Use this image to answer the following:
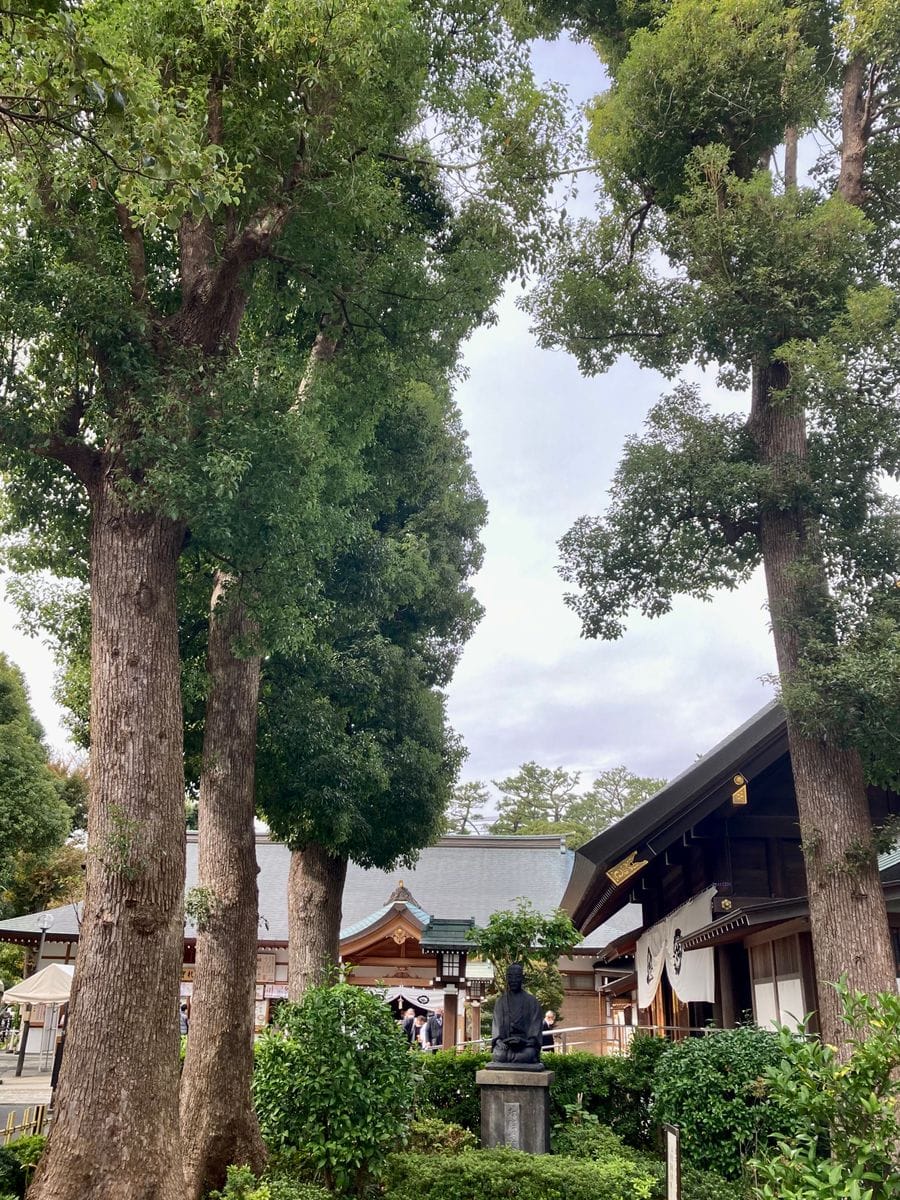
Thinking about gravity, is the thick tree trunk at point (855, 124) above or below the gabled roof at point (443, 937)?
above

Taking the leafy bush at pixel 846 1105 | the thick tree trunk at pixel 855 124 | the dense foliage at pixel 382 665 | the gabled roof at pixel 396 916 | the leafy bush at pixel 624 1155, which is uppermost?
the thick tree trunk at pixel 855 124

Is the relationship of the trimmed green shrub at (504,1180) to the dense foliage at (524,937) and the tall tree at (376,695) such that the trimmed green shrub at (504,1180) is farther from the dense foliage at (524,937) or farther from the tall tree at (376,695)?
the tall tree at (376,695)

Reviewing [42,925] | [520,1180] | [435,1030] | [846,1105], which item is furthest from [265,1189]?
[42,925]

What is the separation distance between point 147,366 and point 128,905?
3.81m

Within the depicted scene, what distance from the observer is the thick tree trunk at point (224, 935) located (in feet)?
21.9

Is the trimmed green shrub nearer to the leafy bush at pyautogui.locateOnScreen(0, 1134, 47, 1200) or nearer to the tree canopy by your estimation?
the leafy bush at pyautogui.locateOnScreen(0, 1134, 47, 1200)

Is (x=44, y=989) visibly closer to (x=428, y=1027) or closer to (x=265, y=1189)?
(x=428, y=1027)

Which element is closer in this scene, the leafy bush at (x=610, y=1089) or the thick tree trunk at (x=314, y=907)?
the leafy bush at (x=610, y=1089)

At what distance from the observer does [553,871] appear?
27.4 meters

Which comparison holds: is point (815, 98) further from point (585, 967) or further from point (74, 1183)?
point (585, 967)

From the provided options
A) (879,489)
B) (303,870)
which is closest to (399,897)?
(303,870)

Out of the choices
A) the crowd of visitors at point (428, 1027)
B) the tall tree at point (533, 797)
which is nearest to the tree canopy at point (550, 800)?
the tall tree at point (533, 797)

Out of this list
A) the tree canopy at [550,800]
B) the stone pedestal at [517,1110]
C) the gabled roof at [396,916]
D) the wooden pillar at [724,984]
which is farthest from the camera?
the tree canopy at [550,800]

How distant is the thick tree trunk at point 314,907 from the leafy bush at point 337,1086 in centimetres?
535
